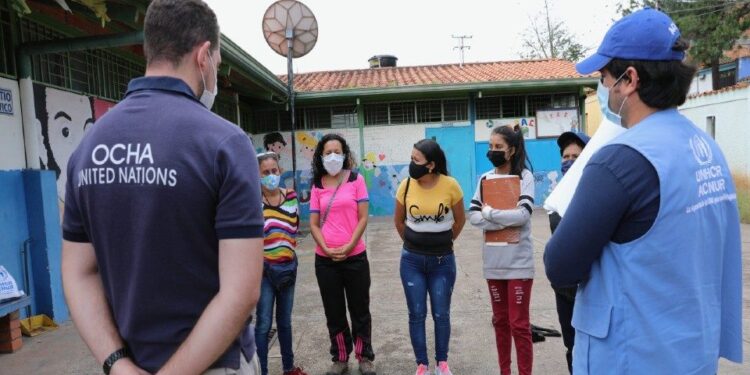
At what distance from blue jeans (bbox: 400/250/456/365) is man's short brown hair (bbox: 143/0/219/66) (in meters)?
2.55

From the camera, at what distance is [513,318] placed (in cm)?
335

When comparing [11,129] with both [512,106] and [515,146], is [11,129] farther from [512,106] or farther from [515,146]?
[512,106]

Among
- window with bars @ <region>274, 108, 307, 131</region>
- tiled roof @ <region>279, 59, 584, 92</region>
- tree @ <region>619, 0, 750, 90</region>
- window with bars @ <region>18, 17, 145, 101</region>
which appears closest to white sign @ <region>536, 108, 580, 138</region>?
tiled roof @ <region>279, 59, 584, 92</region>

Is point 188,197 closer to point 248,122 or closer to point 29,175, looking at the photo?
point 29,175

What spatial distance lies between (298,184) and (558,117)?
25.9 feet

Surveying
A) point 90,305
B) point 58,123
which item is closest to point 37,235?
point 58,123

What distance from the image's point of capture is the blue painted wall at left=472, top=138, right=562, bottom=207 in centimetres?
1473

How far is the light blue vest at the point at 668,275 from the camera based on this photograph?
4.48 feet

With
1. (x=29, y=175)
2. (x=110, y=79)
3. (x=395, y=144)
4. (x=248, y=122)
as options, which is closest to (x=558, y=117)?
(x=395, y=144)

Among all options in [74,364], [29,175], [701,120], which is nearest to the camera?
[74,364]

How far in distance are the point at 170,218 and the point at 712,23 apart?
18255mm

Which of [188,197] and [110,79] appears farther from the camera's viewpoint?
[110,79]

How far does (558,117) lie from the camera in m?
14.9

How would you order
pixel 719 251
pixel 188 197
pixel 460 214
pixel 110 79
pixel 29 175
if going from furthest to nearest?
1. pixel 110 79
2. pixel 29 175
3. pixel 460 214
4. pixel 719 251
5. pixel 188 197
